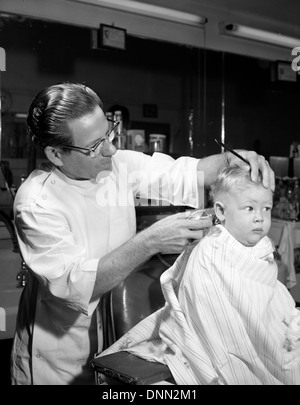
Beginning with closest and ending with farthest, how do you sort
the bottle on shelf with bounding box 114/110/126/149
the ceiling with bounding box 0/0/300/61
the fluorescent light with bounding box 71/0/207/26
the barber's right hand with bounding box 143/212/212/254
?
the barber's right hand with bounding box 143/212/212/254
the ceiling with bounding box 0/0/300/61
the bottle on shelf with bounding box 114/110/126/149
the fluorescent light with bounding box 71/0/207/26

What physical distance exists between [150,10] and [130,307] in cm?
267

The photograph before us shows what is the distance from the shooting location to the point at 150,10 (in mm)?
3490

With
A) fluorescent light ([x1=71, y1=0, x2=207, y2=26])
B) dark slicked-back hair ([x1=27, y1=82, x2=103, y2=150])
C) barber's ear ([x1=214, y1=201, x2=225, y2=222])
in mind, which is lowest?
barber's ear ([x1=214, y1=201, x2=225, y2=222])

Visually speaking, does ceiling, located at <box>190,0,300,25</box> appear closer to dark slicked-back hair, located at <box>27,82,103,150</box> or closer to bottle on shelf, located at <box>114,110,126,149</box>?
bottle on shelf, located at <box>114,110,126,149</box>

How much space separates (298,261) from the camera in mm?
2936

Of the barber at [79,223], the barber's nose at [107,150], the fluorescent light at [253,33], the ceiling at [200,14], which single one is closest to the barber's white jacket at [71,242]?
the barber at [79,223]

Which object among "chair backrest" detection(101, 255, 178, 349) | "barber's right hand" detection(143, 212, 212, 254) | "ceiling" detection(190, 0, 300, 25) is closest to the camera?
"barber's right hand" detection(143, 212, 212, 254)

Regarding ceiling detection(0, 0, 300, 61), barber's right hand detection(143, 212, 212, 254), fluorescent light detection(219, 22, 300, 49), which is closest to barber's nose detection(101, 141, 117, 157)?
barber's right hand detection(143, 212, 212, 254)

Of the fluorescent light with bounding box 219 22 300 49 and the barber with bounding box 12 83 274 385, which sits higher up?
the fluorescent light with bounding box 219 22 300 49

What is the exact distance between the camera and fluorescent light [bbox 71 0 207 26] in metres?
3.43

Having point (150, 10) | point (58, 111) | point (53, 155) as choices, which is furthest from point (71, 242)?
point (150, 10)

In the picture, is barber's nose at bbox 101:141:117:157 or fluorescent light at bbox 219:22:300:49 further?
fluorescent light at bbox 219:22:300:49

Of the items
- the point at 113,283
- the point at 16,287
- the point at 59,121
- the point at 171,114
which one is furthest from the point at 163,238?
the point at 171,114

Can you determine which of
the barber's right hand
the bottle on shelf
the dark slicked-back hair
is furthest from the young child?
the bottle on shelf
